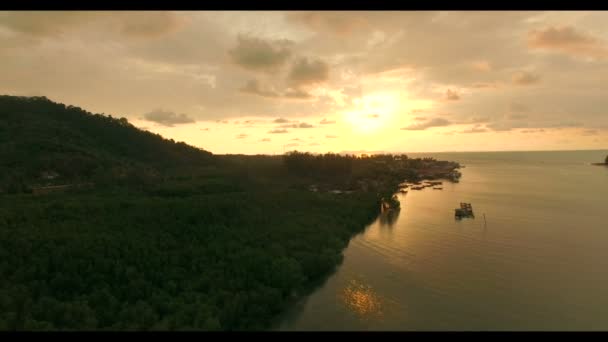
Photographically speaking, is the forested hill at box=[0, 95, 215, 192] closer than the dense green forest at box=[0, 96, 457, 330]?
No

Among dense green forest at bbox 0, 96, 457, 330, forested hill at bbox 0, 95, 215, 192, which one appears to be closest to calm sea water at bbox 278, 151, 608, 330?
dense green forest at bbox 0, 96, 457, 330

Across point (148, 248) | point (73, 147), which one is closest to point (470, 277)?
point (148, 248)

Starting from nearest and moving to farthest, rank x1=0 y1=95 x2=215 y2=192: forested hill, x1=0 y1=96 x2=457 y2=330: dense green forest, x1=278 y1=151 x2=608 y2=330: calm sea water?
1. x1=0 y1=96 x2=457 y2=330: dense green forest
2. x1=278 y1=151 x2=608 y2=330: calm sea water
3. x1=0 y1=95 x2=215 y2=192: forested hill

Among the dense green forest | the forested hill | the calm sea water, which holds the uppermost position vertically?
the forested hill

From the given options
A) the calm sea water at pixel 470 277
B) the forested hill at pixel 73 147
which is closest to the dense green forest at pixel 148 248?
the forested hill at pixel 73 147

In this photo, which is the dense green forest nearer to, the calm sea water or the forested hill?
the forested hill
